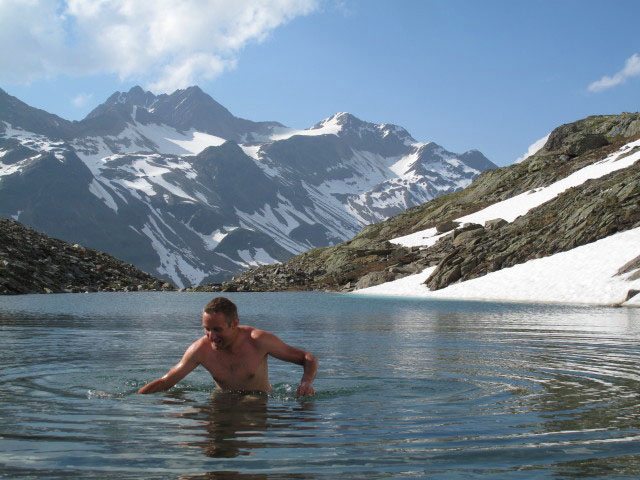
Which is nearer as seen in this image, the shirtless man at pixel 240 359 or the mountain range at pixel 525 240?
the shirtless man at pixel 240 359

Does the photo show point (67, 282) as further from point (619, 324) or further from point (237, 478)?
point (237, 478)

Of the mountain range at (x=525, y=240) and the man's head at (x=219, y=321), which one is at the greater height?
the mountain range at (x=525, y=240)

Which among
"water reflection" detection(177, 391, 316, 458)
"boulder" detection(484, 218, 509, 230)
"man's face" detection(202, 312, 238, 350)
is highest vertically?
"boulder" detection(484, 218, 509, 230)

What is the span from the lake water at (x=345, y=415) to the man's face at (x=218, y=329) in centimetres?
108

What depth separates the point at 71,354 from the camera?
61.4ft

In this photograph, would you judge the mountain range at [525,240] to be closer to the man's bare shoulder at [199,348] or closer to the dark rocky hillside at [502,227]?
the dark rocky hillside at [502,227]

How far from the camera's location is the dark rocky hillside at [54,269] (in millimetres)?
69000

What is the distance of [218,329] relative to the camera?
1024cm

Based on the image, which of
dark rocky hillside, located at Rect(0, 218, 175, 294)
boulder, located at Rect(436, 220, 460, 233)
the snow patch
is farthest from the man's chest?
boulder, located at Rect(436, 220, 460, 233)

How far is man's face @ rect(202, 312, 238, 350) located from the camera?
33.2ft

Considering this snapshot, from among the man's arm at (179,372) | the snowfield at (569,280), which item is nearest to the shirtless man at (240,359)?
the man's arm at (179,372)

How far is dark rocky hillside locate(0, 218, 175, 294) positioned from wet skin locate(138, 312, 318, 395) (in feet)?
195

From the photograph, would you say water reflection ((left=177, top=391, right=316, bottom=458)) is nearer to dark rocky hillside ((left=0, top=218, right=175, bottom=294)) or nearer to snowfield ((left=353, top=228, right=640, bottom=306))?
snowfield ((left=353, top=228, right=640, bottom=306))

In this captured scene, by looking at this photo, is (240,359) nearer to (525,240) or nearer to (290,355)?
(290,355)
